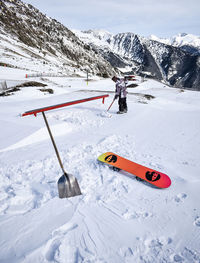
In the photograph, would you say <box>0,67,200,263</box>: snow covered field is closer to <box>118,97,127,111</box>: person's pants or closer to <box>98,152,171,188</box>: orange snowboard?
<box>98,152,171,188</box>: orange snowboard

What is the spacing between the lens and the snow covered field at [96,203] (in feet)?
7.02

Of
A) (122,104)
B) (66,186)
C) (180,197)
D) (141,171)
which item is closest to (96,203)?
(66,186)

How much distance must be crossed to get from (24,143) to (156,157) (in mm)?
4462

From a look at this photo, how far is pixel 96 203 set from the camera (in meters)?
2.90

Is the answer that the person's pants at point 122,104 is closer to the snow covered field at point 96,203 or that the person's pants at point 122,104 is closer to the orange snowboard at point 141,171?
the snow covered field at point 96,203

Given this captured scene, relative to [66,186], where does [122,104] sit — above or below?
above

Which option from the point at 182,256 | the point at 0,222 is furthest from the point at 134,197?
the point at 0,222

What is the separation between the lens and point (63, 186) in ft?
9.69

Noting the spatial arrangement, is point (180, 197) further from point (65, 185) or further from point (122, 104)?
point (122, 104)

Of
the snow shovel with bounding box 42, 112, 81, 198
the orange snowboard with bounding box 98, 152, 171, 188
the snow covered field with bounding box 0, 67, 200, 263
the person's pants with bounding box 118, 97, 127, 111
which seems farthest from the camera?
the person's pants with bounding box 118, 97, 127, 111

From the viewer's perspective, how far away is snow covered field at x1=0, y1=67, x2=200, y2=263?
7.02 ft

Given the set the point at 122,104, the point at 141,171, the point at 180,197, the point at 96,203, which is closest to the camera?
the point at 96,203

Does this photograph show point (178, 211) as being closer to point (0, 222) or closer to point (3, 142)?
point (0, 222)

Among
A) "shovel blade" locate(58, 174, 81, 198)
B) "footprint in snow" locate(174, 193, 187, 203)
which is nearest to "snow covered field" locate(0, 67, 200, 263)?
"footprint in snow" locate(174, 193, 187, 203)
